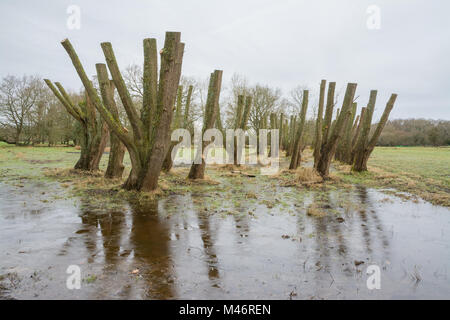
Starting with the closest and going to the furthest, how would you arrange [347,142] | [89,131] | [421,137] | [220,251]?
[220,251]
[89,131]
[347,142]
[421,137]

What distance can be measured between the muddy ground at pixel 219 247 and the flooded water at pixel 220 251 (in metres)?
0.02

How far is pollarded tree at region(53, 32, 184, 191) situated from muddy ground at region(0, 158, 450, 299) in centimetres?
102

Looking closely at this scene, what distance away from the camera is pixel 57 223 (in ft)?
18.9

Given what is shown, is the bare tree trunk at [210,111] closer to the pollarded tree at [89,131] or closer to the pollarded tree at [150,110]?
the pollarded tree at [150,110]

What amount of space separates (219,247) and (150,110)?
5052 millimetres

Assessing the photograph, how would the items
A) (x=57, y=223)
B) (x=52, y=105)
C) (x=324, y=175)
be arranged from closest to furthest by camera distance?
(x=57, y=223) → (x=324, y=175) → (x=52, y=105)

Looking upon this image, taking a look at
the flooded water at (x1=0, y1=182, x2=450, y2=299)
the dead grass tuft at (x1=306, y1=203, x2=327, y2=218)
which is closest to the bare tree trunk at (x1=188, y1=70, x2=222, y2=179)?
the flooded water at (x1=0, y1=182, x2=450, y2=299)

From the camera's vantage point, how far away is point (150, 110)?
840cm

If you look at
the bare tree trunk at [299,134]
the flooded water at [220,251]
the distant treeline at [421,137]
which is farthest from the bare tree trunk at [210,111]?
the distant treeline at [421,137]

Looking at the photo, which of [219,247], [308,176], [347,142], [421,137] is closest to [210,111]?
[308,176]

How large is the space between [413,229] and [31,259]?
6.59m

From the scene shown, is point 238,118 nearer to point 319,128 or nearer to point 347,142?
point 319,128

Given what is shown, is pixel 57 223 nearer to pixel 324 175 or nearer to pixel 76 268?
pixel 76 268
